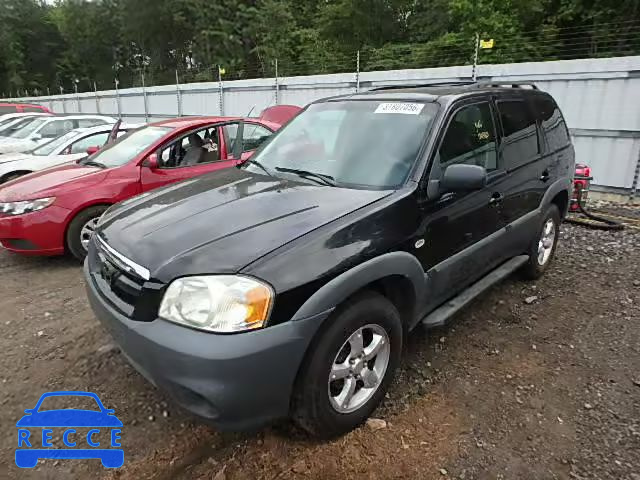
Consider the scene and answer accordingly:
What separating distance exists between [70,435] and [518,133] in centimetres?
382

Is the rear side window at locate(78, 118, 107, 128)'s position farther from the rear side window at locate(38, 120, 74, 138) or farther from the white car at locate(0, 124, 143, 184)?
the white car at locate(0, 124, 143, 184)

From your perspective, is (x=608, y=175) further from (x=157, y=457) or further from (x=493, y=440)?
(x=157, y=457)

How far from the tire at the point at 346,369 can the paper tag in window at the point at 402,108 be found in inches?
52.5

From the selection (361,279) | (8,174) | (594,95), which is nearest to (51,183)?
(8,174)

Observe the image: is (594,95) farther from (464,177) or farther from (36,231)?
(36,231)

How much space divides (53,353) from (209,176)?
171 cm

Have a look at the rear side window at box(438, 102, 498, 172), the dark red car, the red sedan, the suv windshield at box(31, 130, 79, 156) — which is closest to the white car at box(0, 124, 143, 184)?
the suv windshield at box(31, 130, 79, 156)

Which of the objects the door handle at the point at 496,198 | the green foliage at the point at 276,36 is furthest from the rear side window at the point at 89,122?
the door handle at the point at 496,198

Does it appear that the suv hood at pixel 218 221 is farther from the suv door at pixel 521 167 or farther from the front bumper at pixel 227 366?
the suv door at pixel 521 167

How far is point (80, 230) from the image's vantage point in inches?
190

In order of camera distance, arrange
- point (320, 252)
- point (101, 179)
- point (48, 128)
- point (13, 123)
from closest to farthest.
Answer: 1. point (320, 252)
2. point (101, 179)
3. point (48, 128)
4. point (13, 123)

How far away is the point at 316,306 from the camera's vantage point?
206cm

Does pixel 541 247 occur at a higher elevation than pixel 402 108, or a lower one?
lower

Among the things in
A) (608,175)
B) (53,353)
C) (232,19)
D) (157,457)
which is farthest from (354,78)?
(232,19)
